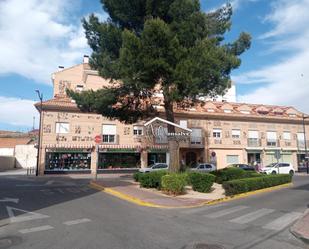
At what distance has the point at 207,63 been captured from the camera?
1653cm

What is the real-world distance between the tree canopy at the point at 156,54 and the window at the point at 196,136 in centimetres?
1996

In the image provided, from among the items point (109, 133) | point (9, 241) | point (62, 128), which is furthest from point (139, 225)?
point (109, 133)

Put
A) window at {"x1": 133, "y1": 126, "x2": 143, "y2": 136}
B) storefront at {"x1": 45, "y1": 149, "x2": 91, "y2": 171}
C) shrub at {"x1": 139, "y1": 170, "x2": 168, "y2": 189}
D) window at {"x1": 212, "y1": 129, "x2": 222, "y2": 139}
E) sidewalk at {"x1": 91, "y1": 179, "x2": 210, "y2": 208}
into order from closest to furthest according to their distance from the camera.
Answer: sidewalk at {"x1": 91, "y1": 179, "x2": 210, "y2": 208} → shrub at {"x1": 139, "y1": 170, "x2": 168, "y2": 189} → storefront at {"x1": 45, "y1": 149, "x2": 91, "y2": 171} → window at {"x1": 133, "y1": 126, "x2": 143, "y2": 136} → window at {"x1": 212, "y1": 129, "x2": 222, "y2": 139}

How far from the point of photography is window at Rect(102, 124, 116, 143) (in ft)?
123

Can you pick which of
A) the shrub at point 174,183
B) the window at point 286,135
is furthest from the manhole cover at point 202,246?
the window at point 286,135

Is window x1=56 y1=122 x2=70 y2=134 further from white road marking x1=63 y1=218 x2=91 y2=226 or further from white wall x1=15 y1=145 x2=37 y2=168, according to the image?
white road marking x1=63 y1=218 x2=91 y2=226

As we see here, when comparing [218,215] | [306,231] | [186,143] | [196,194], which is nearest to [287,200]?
[196,194]

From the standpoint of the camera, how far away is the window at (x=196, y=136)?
41.1 meters

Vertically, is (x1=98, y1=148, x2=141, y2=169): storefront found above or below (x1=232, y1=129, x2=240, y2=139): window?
below

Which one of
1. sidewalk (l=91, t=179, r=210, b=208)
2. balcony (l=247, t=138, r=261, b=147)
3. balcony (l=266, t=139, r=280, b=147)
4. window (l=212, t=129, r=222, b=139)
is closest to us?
sidewalk (l=91, t=179, r=210, b=208)

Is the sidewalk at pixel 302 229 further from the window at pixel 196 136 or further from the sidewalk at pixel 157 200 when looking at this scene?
the window at pixel 196 136

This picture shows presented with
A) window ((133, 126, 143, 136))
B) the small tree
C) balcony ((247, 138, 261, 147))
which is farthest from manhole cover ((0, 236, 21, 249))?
balcony ((247, 138, 261, 147))

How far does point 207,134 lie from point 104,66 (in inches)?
974

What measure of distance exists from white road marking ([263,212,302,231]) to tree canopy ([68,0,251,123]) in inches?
299
